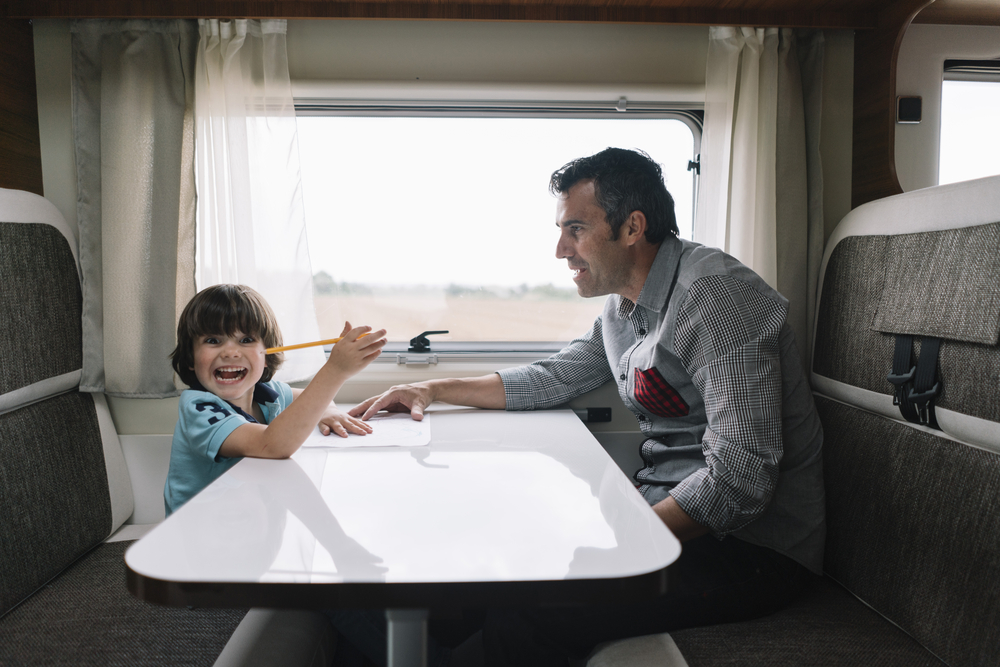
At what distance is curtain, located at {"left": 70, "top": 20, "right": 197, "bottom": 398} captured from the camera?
6.64ft

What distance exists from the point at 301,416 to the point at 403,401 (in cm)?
58

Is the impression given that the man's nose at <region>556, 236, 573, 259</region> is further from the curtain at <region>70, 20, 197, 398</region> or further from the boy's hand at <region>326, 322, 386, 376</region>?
the curtain at <region>70, 20, 197, 398</region>

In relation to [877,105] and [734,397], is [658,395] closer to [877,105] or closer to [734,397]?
[734,397]

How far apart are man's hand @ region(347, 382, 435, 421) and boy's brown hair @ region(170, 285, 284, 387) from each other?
368 mm

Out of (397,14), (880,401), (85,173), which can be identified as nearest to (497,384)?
(880,401)

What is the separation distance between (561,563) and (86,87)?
7.35ft

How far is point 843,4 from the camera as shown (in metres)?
2.01

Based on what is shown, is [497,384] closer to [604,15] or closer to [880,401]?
[880,401]

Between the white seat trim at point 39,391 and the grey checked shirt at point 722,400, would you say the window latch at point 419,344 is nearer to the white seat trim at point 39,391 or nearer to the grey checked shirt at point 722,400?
the grey checked shirt at point 722,400

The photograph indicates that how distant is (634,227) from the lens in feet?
5.72

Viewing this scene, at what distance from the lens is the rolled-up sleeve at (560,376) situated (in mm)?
1960

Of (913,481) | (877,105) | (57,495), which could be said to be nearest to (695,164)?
(877,105)

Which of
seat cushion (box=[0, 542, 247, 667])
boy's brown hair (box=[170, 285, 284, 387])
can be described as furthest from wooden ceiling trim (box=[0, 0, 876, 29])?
seat cushion (box=[0, 542, 247, 667])

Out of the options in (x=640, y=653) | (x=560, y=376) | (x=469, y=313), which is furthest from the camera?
(x=469, y=313)
